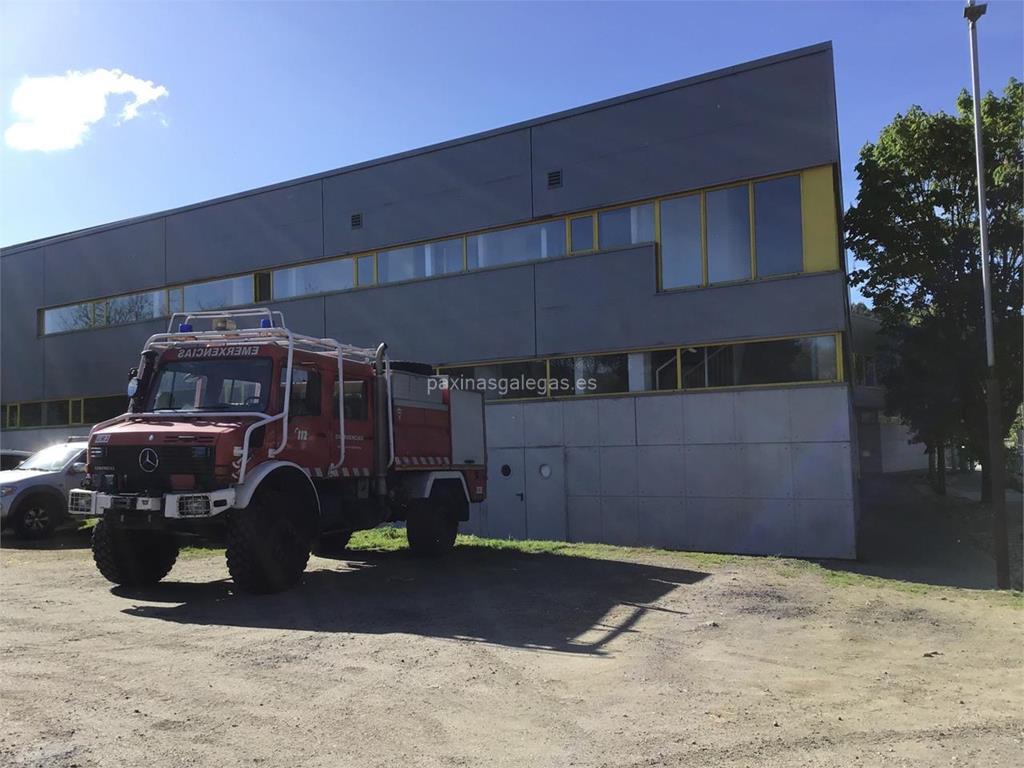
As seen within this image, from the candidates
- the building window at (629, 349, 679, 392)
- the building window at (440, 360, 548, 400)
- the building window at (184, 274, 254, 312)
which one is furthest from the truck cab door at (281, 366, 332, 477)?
the building window at (184, 274, 254, 312)

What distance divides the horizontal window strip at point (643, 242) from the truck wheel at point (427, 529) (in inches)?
259

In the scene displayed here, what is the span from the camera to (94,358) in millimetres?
24328

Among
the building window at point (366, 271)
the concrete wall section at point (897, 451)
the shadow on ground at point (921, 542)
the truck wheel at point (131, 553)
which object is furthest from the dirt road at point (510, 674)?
the concrete wall section at point (897, 451)

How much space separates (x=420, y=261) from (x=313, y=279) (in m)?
3.40

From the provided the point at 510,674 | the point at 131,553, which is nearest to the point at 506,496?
the point at 131,553

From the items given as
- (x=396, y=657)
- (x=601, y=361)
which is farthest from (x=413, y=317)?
(x=396, y=657)

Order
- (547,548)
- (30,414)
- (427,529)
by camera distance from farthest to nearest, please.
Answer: (30,414)
(547,548)
(427,529)

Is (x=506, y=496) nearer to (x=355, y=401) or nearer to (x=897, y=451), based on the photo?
(x=355, y=401)

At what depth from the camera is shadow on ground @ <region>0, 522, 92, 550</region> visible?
14.0 m

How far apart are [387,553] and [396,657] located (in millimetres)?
6646

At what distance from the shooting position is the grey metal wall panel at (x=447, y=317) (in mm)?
17031

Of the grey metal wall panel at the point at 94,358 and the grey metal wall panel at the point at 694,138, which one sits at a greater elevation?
the grey metal wall panel at the point at 694,138

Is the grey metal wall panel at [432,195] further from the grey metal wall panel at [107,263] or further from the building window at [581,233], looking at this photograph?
the grey metal wall panel at [107,263]

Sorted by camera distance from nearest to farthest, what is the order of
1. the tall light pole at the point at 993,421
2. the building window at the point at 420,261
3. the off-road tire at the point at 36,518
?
the tall light pole at the point at 993,421, the off-road tire at the point at 36,518, the building window at the point at 420,261
